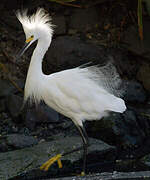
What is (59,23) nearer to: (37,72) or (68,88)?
(37,72)

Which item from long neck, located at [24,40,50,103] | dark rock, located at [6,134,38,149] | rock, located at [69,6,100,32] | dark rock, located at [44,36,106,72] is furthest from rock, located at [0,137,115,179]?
rock, located at [69,6,100,32]

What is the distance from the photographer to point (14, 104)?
5.32m

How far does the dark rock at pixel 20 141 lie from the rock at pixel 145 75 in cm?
200

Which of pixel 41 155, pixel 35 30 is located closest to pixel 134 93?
pixel 41 155

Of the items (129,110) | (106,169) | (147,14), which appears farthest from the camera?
(147,14)

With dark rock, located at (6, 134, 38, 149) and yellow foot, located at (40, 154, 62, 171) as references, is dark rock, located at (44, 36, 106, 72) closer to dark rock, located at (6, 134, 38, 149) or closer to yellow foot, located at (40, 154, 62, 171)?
dark rock, located at (6, 134, 38, 149)

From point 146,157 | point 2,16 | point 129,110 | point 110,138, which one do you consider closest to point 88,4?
point 2,16

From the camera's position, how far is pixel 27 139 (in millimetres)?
4645

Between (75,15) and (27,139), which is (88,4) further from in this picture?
(27,139)

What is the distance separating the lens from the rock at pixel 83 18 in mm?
5988

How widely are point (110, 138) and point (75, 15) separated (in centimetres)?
227

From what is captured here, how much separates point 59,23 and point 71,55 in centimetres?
70

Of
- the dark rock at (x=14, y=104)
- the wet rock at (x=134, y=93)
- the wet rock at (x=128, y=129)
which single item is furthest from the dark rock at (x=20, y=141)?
the wet rock at (x=134, y=93)

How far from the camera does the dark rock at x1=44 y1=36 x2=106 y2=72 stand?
18.0 ft
